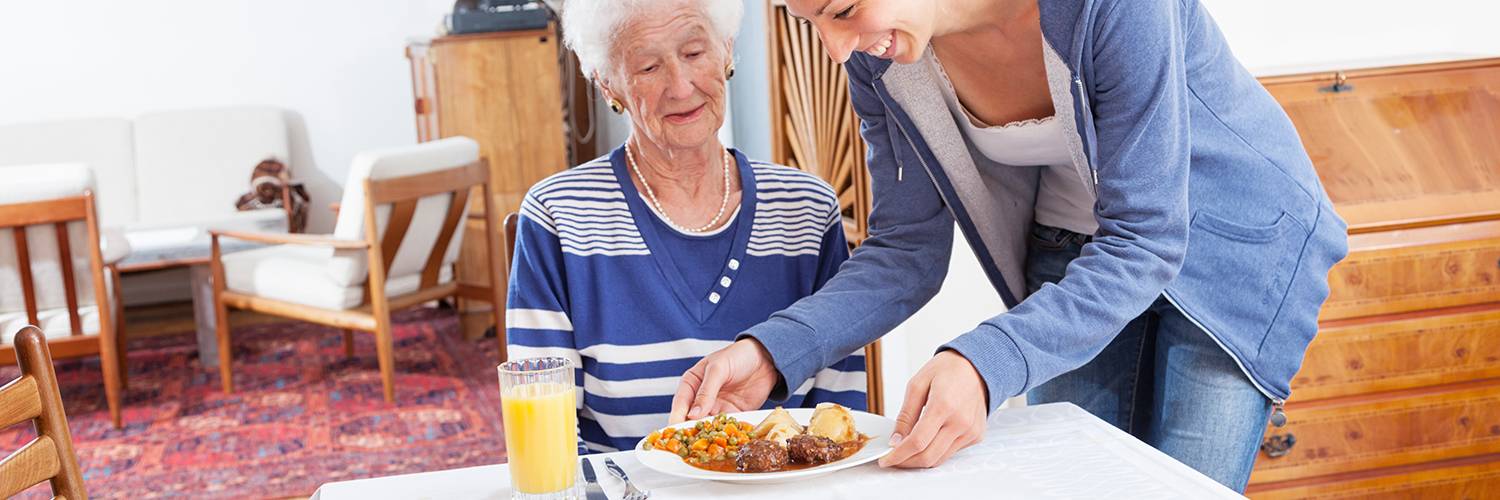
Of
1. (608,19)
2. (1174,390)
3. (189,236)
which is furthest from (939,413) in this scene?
(189,236)

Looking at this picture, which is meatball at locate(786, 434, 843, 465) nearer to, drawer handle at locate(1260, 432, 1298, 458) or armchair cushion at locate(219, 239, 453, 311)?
drawer handle at locate(1260, 432, 1298, 458)

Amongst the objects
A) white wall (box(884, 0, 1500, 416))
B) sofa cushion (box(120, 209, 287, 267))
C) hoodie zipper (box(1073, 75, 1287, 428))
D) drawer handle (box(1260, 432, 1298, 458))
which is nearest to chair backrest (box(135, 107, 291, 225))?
sofa cushion (box(120, 209, 287, 267))

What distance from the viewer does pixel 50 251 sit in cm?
395

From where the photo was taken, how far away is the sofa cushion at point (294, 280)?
4.23 meters

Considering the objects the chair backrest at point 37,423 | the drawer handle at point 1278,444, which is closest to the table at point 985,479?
the chair backrest at point 37,423

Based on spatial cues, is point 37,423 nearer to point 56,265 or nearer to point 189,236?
point 56,265

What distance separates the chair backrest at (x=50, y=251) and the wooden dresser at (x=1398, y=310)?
326cm

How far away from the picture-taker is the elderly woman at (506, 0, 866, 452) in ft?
5.21

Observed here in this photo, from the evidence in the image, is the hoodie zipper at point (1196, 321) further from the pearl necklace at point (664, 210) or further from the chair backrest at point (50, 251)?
the chair backrest at point (50, 251)

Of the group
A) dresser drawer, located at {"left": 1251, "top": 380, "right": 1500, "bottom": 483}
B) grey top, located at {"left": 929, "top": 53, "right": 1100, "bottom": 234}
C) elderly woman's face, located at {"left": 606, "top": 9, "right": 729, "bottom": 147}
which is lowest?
dresser drawer, located at {"left": 1251, "top": 380, "right": 1500, "bottom": 483}

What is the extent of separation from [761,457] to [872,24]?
376 millimetres

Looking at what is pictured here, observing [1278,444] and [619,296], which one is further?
[1278,444]

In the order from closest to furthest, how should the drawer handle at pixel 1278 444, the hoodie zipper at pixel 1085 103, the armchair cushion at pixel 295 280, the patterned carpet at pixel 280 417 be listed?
the hoodie zipper at pixel 1085 103
the drawer handle at pixel 1278 444
the patterned carpet at pixel 280 417
the armchair cushion at pixel 295 280

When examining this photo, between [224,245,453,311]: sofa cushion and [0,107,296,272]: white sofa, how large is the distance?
4.75 ft
